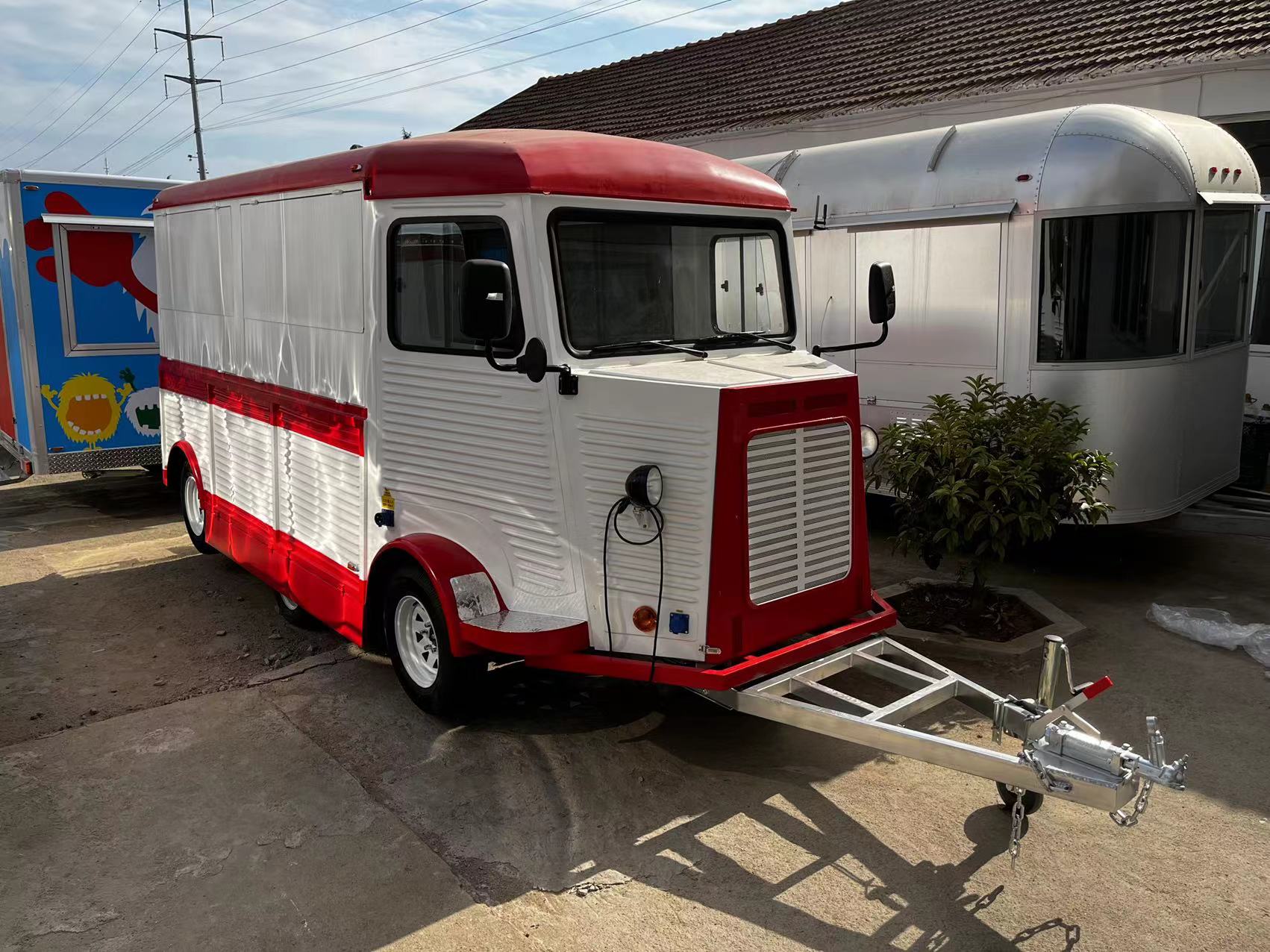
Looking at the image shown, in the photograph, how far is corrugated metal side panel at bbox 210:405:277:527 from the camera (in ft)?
21.1

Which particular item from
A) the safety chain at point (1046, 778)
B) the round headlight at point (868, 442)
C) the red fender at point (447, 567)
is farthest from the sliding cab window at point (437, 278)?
the safety chain at point (1046, 778)

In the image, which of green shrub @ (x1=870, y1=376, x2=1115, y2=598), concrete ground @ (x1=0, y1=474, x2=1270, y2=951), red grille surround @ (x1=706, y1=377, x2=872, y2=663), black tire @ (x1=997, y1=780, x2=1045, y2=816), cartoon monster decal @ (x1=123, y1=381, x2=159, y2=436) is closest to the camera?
concrete ground @ (x1=0, y1=474, x2=1270, y2=951)

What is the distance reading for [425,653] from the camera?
519cm

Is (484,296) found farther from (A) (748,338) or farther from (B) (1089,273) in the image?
(B) (1089,273)

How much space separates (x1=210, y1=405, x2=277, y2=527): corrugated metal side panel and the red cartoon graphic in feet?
9.51

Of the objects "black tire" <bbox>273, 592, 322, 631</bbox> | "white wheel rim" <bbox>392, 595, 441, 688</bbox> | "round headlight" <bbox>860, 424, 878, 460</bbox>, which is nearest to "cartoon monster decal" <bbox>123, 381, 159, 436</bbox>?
"black tire" <bbox>273, 592, 322, 631</bbox>

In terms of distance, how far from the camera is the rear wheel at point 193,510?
7855 millimetres

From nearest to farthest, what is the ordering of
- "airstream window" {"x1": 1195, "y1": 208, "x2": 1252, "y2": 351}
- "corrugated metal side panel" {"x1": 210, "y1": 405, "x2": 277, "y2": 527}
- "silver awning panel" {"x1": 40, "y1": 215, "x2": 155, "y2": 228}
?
"corrugated metal side panel" {"x1": 210, "y1": 405, "x2": 277, "y2": 527}, "airstream window" {"x1": 1195, "y1": 208, "x2": 1252, "y2": 351}, "silver awning panel" {"x1": 40, "y1": 215, "x2": 155, "y2": 228}

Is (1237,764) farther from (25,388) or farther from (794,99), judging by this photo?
(794,99)

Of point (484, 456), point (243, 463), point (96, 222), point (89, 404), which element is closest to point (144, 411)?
point (89, 404)

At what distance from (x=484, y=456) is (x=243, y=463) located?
276 centimetres

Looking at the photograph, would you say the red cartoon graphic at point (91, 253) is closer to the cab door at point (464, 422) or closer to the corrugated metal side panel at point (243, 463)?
the corrugated metal side panel at point (243, 463)

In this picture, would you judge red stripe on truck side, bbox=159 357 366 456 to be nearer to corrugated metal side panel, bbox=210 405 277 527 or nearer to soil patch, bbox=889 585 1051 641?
corrugated metal side panel, bbox=210 405 277 527

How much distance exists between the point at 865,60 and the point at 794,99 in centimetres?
113
